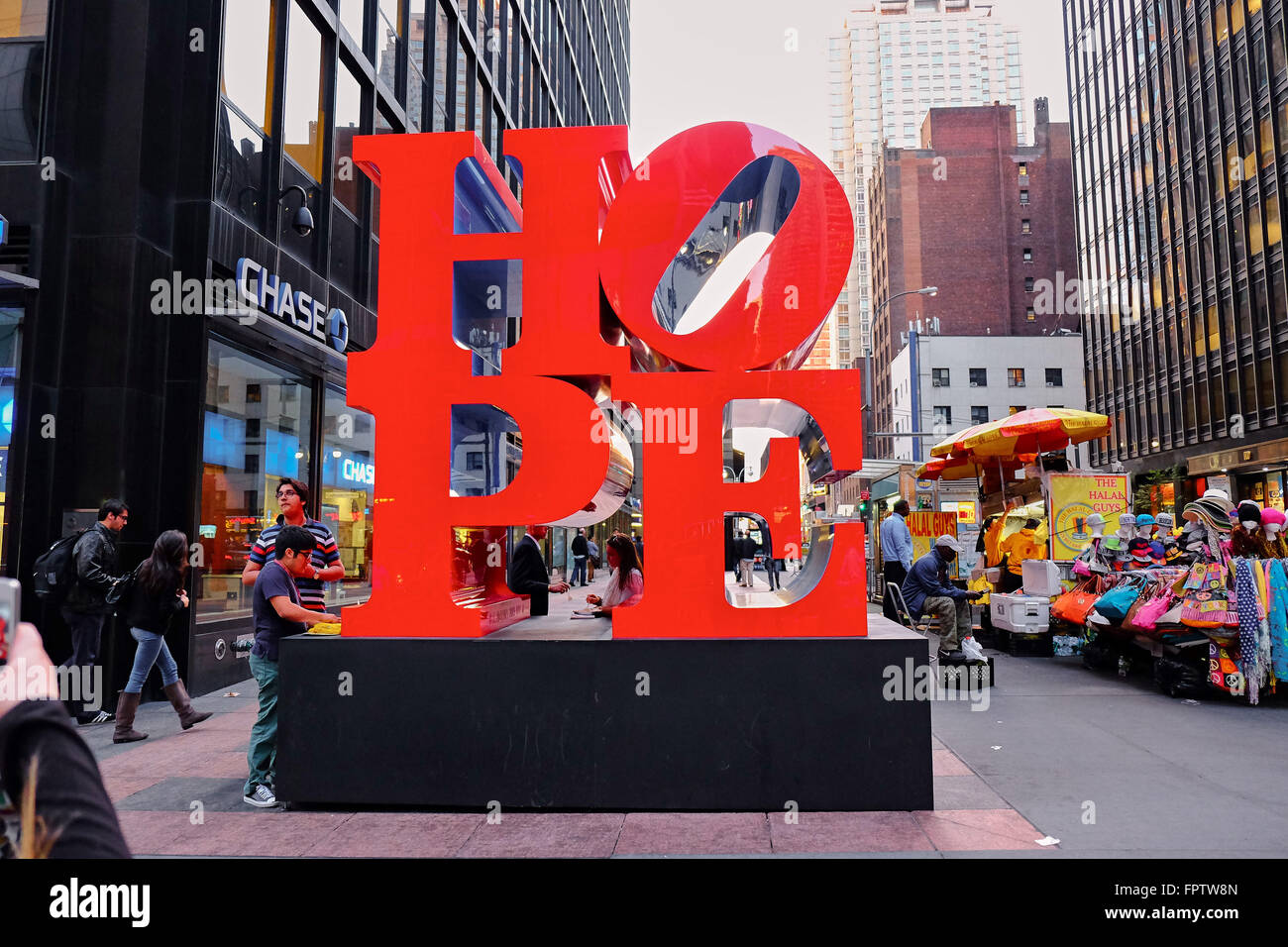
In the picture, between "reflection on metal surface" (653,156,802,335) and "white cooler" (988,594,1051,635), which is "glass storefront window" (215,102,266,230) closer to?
"reflection on metal surface" (653,156,802,335)

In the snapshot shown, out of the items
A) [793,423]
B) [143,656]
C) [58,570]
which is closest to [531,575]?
[793,423]

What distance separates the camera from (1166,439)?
4209 centimetres

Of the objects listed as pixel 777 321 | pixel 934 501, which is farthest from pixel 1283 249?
pixel 777 321

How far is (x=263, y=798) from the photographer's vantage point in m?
5.30

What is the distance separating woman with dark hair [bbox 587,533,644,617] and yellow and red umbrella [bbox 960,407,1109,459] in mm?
8132

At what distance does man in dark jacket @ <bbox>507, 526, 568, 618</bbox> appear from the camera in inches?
292

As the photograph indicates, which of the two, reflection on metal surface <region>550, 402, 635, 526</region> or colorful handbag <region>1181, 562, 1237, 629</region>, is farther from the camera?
colorful handbag <region>1181, 562, 1237, 629</region>

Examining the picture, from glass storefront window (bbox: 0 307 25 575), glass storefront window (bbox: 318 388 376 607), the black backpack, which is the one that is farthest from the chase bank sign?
the black backpack

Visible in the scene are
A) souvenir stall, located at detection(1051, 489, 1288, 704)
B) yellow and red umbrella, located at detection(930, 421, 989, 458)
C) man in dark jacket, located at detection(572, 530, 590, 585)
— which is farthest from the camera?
man in dark jacket, located at detection(572, 530, 590, 585)

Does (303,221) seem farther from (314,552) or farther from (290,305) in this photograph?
(314,552)

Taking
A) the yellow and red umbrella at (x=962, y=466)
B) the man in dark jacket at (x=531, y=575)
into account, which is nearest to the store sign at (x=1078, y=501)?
the yellow and red umbrella at (x=962, y=466)

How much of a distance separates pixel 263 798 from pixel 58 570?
3.93 meters

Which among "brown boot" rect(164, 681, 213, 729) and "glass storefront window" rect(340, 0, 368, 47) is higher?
"glass storefront window" rect(340, 0, 368, 47)

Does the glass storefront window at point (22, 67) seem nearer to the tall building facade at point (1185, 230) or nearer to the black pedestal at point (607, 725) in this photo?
the black pedestal at point (607, 725)
